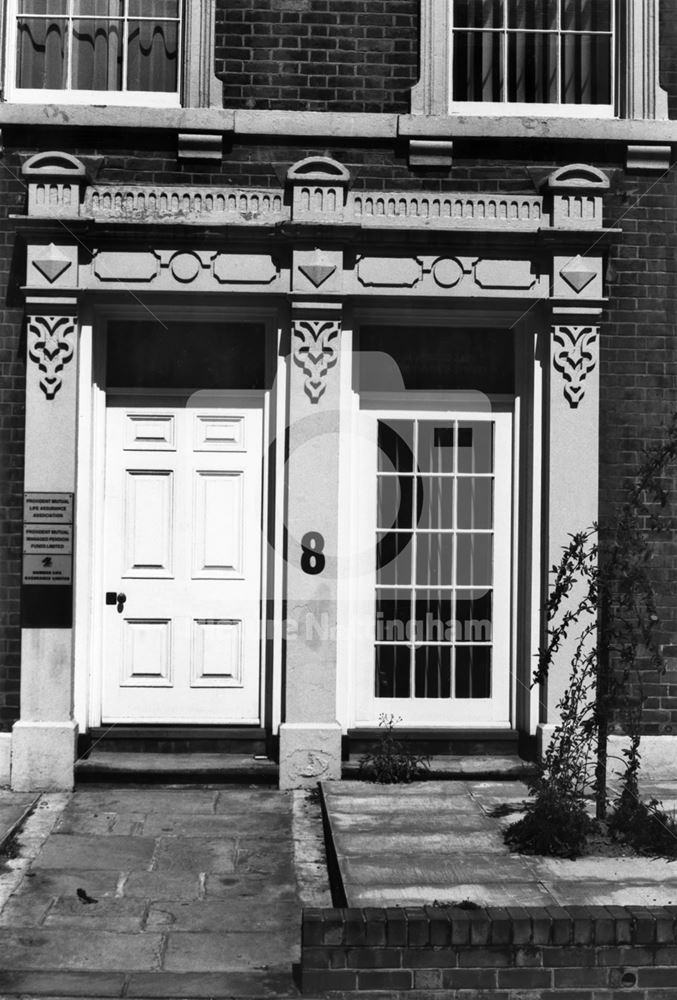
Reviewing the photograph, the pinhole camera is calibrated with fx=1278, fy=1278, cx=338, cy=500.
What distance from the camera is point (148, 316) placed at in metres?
8.71

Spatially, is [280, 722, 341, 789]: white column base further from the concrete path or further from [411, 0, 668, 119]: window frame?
[411, 0, 668, 119]: window frame

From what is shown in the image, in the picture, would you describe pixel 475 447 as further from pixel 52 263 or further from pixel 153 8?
pixel 153 8

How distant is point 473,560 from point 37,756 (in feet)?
10.5

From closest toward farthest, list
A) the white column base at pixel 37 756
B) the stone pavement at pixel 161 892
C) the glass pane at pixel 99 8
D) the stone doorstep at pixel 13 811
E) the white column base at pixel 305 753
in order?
the stone pavement at pixel 161 892 < the stone doorstep at pixel 13 811 < the white column base at pixel 37 756 < the white column base at pixel 305 753 < the glass pane at pixel 99 8

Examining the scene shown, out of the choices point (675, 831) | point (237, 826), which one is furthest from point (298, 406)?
point (675, 831)

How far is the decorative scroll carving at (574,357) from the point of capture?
852cm

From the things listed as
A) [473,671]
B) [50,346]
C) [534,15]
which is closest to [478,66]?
[534,15]

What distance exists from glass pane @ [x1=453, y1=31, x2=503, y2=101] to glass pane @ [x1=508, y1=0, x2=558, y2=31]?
0.19 m

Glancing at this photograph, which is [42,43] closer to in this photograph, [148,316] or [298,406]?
[148,316]

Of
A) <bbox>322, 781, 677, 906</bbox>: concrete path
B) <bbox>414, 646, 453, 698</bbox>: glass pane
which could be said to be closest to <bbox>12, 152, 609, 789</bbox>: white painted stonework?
<bbox>414, 646, 453, 698</bbox>: glass pane

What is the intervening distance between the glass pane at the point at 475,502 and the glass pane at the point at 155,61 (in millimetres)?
3437

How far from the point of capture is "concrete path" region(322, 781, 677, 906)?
586cm

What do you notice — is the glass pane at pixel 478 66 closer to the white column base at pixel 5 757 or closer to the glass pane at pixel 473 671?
the glass pane at pixel 473 671

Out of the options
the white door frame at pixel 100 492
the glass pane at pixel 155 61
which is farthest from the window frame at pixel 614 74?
the white door frame at pixel 100 492
